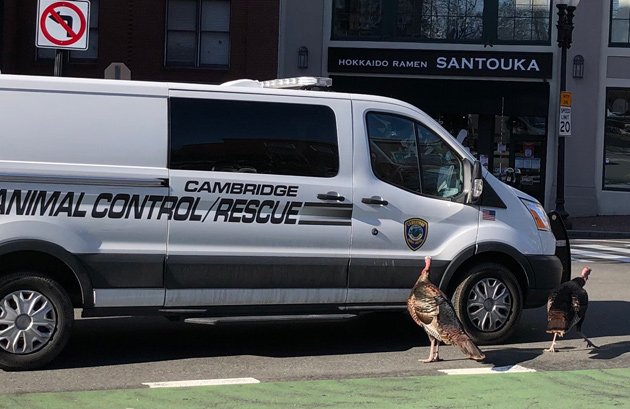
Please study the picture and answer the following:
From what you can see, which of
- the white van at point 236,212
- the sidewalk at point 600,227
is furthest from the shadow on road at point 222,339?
the sidewalk at point 600,227

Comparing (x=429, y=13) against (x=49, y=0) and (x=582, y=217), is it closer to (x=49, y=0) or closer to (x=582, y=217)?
(x=582, y=217)

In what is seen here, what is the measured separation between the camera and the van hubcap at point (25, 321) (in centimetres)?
723

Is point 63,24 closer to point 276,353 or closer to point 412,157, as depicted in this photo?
point 412,157

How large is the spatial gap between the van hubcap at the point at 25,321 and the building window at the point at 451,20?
21330mm

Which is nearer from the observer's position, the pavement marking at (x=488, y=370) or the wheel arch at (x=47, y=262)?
the wheel arch at (x=47, y=262)

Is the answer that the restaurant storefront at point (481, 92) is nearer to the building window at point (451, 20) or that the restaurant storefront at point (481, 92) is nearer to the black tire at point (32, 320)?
the building window at point (451, 20)

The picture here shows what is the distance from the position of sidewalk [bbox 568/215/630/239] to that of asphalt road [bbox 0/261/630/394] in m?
12.9

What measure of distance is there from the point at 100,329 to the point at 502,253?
391 centimetres

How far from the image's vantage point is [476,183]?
8.49 m

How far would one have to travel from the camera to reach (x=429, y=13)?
27.4 meters

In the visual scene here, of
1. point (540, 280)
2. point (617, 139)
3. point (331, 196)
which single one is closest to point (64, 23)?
point (331, 196)

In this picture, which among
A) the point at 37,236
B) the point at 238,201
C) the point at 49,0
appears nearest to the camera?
the point at 37,236

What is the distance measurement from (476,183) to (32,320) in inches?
155

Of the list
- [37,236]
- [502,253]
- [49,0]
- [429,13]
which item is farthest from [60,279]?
[429,13]
